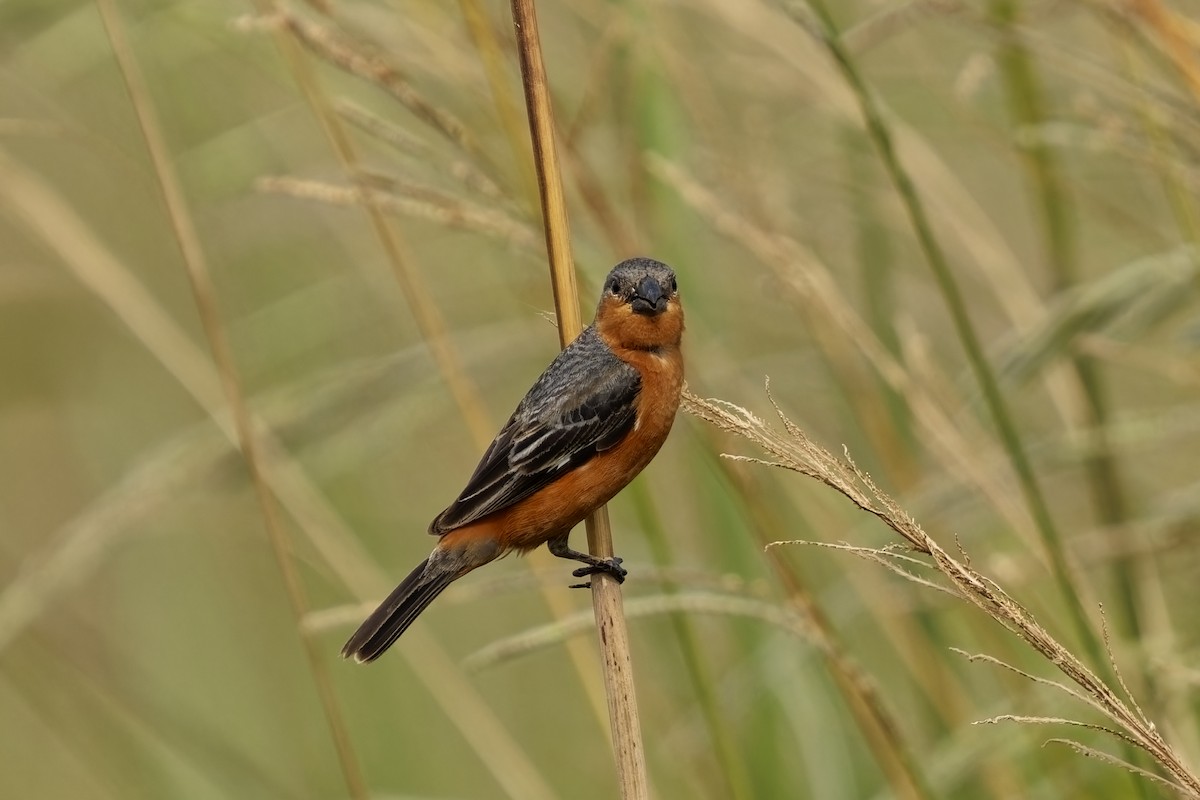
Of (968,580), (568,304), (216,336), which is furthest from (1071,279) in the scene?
(216,336)

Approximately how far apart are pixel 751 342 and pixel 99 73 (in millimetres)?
2162

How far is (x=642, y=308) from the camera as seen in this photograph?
10.1 feet

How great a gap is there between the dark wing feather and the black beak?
145 mm

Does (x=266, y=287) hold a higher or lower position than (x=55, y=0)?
lower

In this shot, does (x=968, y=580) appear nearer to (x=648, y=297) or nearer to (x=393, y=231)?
(x=648, y=297)

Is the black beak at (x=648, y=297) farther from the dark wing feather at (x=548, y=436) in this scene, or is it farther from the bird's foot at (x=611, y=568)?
the bird's foot at (x=611, y=568)

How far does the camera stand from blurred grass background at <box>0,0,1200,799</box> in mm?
2625

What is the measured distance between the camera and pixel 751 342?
4.00 m

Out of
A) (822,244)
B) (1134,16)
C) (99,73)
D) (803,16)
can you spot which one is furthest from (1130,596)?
(99,73)

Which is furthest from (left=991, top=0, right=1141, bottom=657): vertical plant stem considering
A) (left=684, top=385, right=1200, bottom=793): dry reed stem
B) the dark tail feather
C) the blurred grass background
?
the dark tail feather

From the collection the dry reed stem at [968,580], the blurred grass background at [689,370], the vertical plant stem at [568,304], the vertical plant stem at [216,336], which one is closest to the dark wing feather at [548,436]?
the blurred grass background at [689,370]

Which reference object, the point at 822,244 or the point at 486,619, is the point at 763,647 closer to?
the point at 822,244

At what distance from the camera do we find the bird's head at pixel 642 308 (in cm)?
304

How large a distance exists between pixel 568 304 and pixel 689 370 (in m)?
0.70
